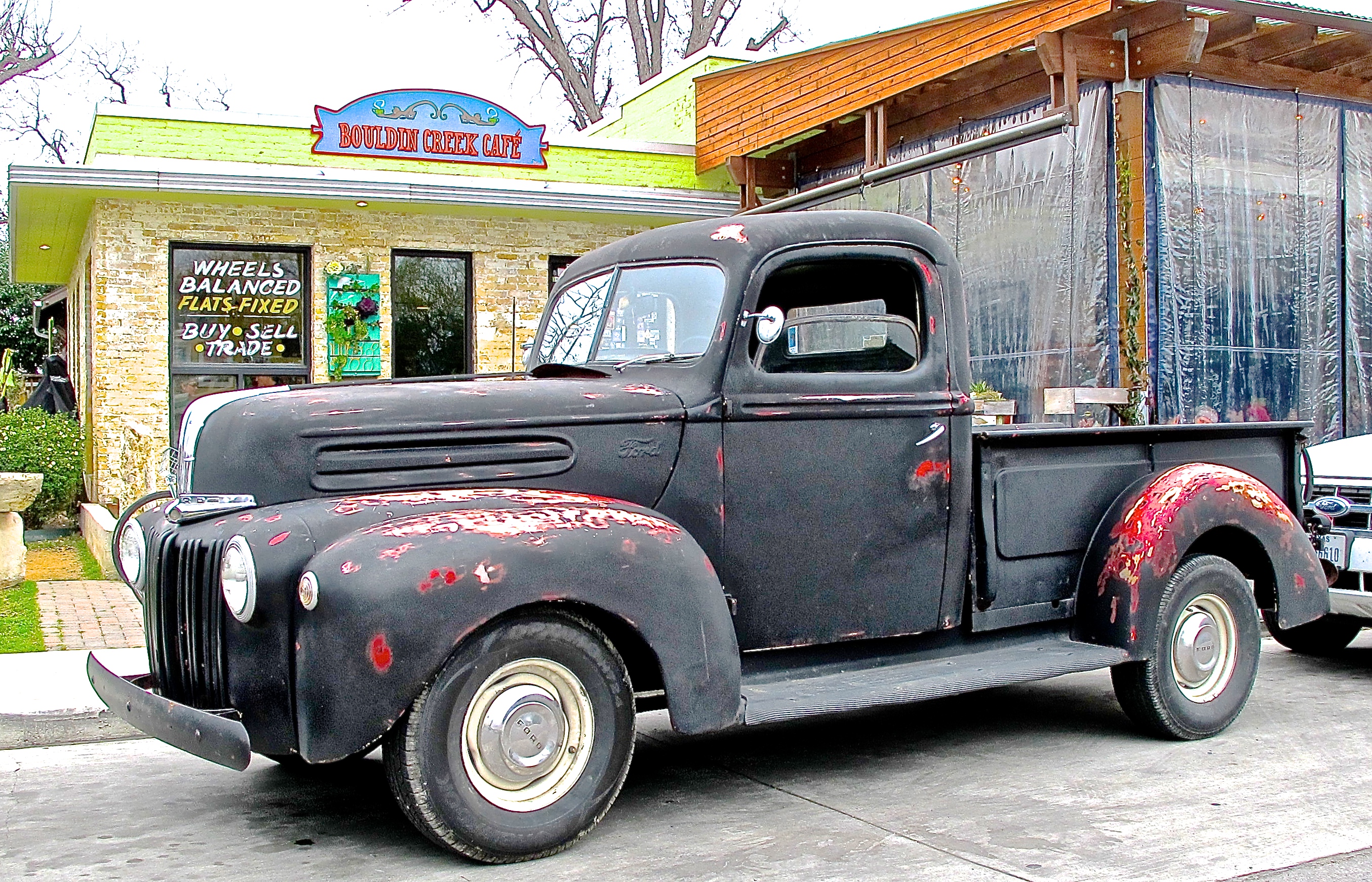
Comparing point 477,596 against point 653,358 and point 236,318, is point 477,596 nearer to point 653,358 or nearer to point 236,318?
point 653,358

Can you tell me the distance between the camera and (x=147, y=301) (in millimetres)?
13180

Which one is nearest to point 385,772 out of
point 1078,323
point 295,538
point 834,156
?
point 295,538

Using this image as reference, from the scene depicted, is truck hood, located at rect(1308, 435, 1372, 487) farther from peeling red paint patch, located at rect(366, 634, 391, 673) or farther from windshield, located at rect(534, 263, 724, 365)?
peeling red paint patch, located at rect(366, 634, 391, 673)

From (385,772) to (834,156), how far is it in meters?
12.0

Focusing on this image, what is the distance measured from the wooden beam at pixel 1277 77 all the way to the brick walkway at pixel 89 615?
8859 mm

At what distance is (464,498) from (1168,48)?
8418mm

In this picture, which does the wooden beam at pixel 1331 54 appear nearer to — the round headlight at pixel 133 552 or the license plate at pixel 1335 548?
the license plate at pixel 1335 548

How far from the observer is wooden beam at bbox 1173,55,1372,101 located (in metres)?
11.0

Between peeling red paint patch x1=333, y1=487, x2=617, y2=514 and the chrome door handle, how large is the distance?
4.47 feet

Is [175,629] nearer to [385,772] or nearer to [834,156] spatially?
[385,772]

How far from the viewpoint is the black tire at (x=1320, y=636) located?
754 centimetres

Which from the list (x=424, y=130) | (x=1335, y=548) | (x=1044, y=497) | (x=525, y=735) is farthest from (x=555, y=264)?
(x=525, y=735)

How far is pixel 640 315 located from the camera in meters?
5.21

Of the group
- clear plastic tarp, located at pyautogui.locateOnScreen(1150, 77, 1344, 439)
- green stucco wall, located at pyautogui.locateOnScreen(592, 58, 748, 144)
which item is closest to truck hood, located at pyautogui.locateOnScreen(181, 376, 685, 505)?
clear plastic tarp, located at pyautogui.locateOnScreen(1150, 77, 1344, 439)
